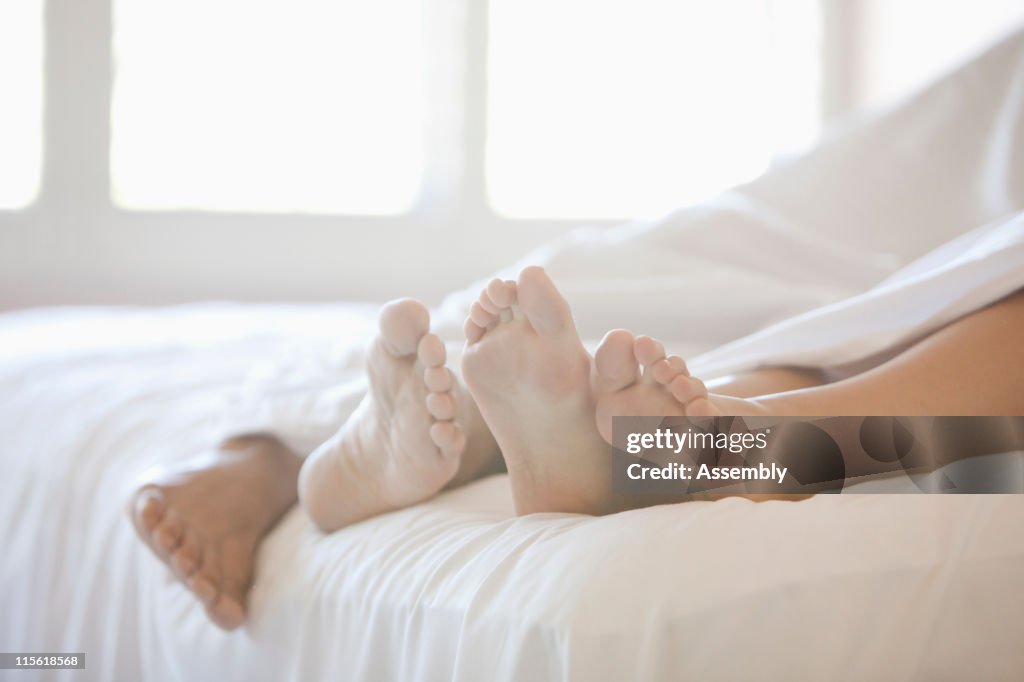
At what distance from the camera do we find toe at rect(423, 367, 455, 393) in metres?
0.56

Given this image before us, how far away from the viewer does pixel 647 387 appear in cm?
49

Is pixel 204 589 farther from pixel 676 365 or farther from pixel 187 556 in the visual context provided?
pixel 676 365

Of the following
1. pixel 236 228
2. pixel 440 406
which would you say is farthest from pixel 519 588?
pixel 236 228

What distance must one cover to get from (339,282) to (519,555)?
206 centimetres

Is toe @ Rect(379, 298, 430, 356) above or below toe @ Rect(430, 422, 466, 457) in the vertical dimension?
above

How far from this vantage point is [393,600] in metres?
0.49

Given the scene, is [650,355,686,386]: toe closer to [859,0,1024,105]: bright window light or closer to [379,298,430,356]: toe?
[379,298,430,356]: toe

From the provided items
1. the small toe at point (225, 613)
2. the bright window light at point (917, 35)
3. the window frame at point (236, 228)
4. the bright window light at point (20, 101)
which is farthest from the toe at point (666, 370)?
the bright window light at point (20, 101)

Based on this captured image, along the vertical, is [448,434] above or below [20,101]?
below

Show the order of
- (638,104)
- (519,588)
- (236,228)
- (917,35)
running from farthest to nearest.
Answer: (638,104) → (917,35) → (236,228) → (519,588)

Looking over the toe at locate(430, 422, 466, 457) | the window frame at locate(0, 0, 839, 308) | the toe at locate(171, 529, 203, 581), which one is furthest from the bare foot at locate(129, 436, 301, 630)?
the window frame at locate(0, 0, 839, 308)

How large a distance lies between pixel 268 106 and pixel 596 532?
86.6 inches

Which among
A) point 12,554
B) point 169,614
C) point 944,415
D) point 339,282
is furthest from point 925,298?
point 339,282

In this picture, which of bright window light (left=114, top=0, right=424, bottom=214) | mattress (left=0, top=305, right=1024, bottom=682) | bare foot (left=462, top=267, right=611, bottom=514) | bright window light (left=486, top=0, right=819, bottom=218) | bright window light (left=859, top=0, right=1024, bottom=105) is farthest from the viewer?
bright window light (left=486, top=0, right=819, bottom=218)
